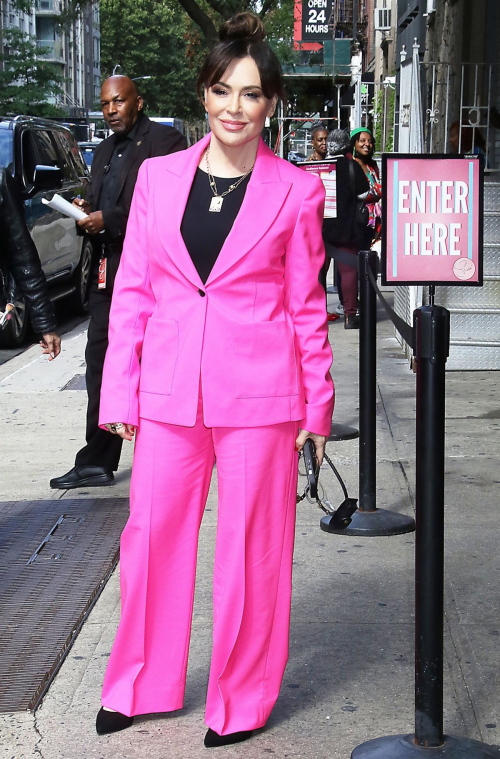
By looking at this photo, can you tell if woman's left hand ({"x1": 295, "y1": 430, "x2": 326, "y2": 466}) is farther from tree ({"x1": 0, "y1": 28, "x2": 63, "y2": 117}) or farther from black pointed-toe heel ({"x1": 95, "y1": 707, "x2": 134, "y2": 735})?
tree ({"x1": 0, "y1": 28, "x2": 63, "y2": 117})

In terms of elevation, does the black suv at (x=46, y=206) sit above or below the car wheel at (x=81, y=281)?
above

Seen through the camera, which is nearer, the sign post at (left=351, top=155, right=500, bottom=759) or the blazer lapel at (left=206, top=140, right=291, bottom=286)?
the sign post at (left=351, top=155, right=500, bottom=759)

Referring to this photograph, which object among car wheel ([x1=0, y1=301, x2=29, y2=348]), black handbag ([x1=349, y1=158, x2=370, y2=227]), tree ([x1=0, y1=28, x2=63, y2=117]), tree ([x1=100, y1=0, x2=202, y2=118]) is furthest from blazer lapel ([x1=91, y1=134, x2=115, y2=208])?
tree ([x1=100, y1=0, x2=202, y2=118])

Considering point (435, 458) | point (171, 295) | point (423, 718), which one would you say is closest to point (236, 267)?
point (171, 295)

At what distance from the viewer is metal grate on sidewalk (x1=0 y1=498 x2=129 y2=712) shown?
3.61 meters

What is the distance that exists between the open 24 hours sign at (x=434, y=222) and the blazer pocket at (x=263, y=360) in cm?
77

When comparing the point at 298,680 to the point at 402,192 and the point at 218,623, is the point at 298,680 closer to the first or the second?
the point at 218,623

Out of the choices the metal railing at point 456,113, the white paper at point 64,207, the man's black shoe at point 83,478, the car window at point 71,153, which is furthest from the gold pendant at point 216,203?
the car window at point 71,153

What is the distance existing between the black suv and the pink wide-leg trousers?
742 cm

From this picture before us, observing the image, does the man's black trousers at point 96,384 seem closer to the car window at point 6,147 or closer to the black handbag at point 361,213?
the black handbag at point 361,213

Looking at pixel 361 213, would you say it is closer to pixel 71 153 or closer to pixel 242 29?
pixel 71 153

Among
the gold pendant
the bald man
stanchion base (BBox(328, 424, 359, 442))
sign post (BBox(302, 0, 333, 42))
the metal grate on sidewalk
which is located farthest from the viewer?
sign post (BBox(302, 0, 333, 42))

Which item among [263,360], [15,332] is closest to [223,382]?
[263,360]

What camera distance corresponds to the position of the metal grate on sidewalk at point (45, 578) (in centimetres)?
361
